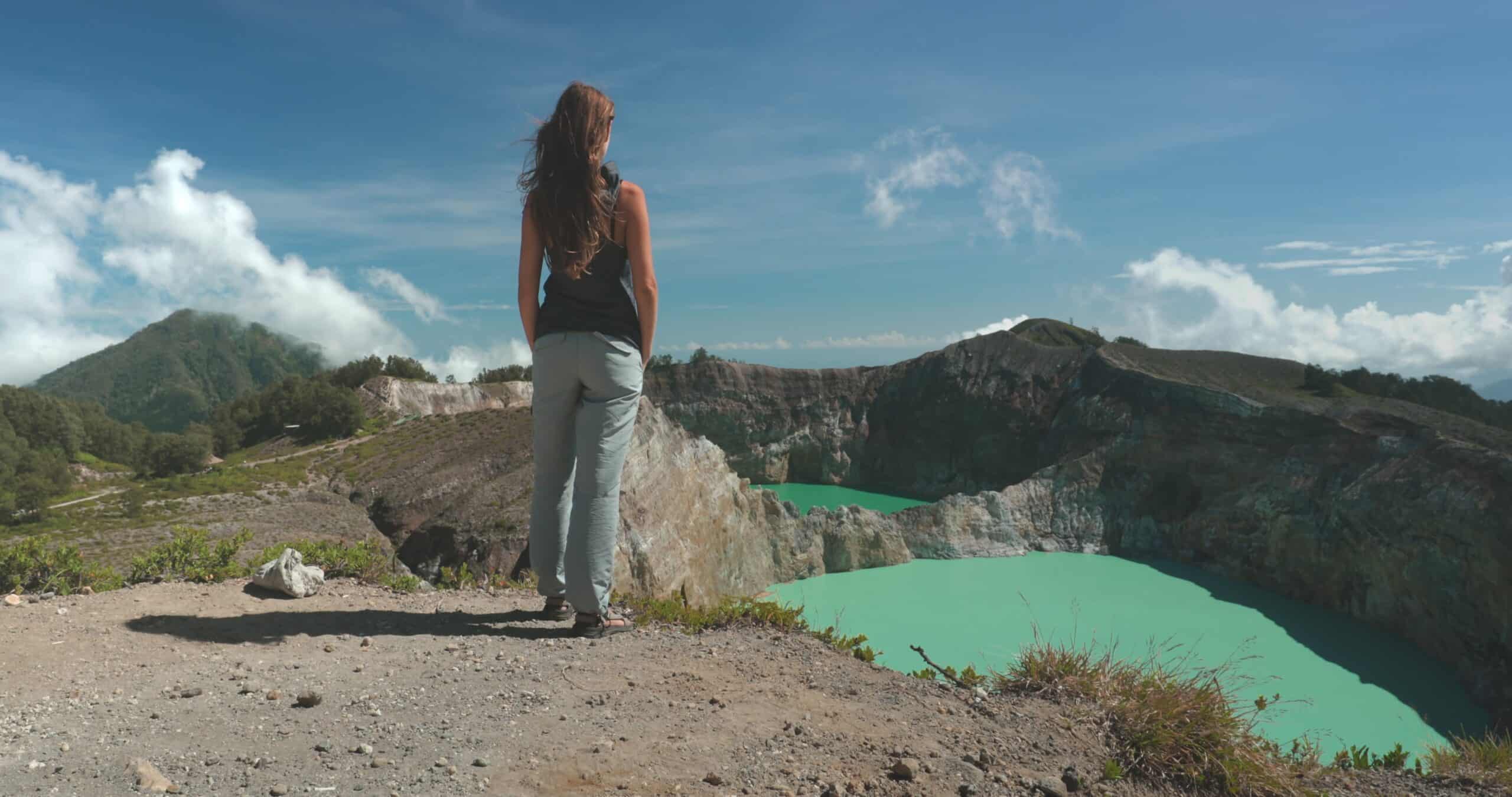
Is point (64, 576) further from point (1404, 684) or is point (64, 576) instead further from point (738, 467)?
point (738, 467)

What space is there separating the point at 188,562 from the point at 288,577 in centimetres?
113

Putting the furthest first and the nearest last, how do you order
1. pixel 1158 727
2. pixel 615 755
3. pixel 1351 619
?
pixel 1351 619, pixel 1158 727, pixel 615 755

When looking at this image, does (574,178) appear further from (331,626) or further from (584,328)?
(331,626)

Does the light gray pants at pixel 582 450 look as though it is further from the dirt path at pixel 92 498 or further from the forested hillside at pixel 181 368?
the forested hillside at pixel 181 368

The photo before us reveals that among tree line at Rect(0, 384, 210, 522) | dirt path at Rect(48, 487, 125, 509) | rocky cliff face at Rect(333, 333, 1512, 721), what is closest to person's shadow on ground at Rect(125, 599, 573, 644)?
rocky cliff face at Rect(333, 333, 1512, 721)

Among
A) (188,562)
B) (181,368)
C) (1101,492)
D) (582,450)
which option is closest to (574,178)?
(582,450)

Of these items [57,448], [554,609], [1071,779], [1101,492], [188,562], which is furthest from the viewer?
[1101,492]

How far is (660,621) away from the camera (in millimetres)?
4887

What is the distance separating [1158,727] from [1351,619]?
1655cm

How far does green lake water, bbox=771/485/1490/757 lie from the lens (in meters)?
11.2

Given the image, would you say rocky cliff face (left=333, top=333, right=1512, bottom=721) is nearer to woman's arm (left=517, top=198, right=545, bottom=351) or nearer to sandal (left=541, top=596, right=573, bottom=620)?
sandal (left=541, top=596, right=573, bottom=620)

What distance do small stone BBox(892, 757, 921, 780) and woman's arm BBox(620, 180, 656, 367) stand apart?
2.15 m

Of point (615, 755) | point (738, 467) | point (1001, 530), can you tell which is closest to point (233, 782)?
point (615, 755)

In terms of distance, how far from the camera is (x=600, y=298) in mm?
4090
